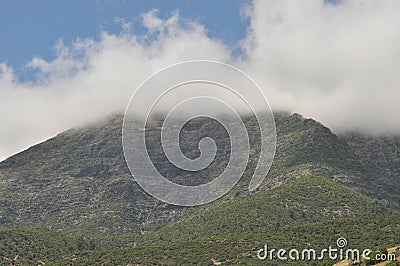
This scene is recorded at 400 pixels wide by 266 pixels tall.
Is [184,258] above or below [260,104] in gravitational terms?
below

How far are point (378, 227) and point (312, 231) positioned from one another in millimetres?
20373

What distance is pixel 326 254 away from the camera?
18125 centimetres

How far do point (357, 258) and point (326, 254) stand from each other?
4367cm

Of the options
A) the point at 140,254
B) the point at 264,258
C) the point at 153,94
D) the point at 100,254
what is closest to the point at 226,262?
the point at 264,258

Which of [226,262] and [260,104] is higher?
[260,104]

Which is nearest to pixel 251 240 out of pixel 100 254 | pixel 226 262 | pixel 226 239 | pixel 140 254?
pixel 226 239

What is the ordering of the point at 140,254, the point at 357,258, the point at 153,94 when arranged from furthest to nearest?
the point at 140,254 < the point at 357,258 < the point at 153,94

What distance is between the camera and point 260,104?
2574 inches

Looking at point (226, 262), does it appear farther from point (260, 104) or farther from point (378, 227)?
point (260, 104)

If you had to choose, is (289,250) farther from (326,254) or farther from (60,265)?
(60,265)

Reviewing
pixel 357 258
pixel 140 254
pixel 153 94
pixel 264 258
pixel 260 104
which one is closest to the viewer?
pixel 260 104

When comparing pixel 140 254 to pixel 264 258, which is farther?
pixel 140 254

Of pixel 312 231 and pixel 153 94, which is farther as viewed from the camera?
pixel 312 231

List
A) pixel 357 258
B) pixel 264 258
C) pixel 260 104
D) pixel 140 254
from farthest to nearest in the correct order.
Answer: pixel 140 254
pixel 264 258
pixel 357 258
pixel 260 104
